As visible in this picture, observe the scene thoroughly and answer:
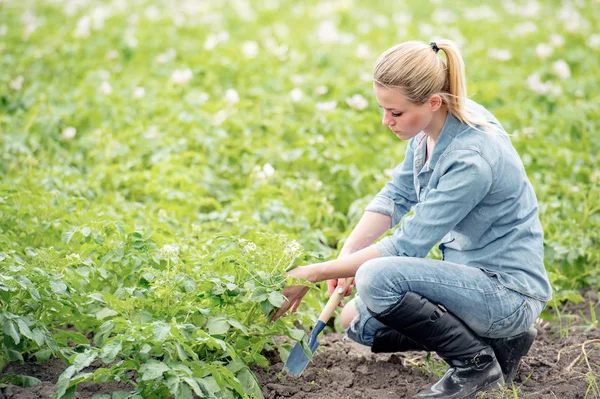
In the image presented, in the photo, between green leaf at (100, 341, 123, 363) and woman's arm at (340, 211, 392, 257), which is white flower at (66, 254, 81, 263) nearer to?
green leaf at (100, 341, 123, 363)

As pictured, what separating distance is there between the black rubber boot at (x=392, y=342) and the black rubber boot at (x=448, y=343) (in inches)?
6.9

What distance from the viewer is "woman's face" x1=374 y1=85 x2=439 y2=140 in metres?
2.63

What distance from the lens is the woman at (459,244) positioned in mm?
2584

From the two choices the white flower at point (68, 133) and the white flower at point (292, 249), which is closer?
the white flower at point (292, 249)

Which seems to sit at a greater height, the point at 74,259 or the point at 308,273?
the point at 74,259

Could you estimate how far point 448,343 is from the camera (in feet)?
8.74

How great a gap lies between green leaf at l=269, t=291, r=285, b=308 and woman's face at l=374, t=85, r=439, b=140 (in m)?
0.67

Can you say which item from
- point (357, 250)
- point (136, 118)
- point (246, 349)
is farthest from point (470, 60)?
point (246, 349)

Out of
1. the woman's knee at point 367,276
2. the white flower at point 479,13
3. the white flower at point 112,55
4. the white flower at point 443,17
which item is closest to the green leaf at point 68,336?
the woman's knee at point 367,276

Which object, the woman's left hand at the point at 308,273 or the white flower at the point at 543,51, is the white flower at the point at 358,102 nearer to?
the white flower at the point at 543,51

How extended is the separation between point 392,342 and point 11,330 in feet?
4.44

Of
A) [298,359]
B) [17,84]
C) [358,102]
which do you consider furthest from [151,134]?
[298,359]

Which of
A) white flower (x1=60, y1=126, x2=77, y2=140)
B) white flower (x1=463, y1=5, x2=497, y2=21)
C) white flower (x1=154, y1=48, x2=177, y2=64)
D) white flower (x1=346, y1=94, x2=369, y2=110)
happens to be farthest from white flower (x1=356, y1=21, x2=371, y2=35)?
white flower (x1=60, y1=126, x2=77, y2=140)

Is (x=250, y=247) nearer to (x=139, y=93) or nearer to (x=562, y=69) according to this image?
(x=139, y=93)
